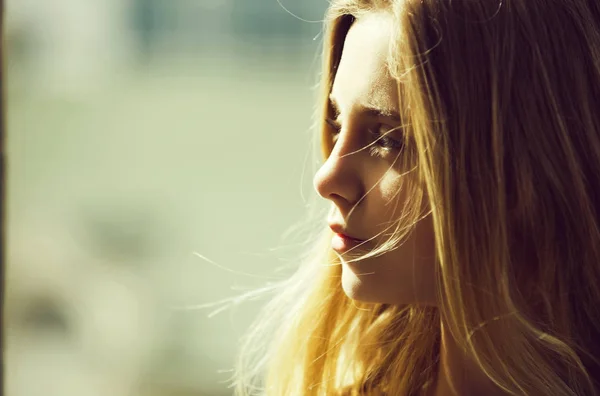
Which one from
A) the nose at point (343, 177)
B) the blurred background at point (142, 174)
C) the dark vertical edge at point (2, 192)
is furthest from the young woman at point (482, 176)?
the blurred background at point (142, 174)

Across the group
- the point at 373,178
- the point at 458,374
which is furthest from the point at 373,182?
the point at 458,374

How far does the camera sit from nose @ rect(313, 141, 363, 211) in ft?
2.32

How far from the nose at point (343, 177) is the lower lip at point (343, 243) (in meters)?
0.03

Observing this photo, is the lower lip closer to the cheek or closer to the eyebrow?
the cheek

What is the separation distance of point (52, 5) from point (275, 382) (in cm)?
334

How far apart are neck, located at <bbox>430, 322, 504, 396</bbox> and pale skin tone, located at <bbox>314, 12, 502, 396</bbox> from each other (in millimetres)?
96

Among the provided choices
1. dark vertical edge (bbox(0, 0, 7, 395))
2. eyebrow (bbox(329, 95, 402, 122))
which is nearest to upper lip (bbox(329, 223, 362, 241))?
eyebrow (bbox(329, 95, 402, 122))

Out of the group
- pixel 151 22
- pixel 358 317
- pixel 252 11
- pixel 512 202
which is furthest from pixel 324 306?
pixel 151 22

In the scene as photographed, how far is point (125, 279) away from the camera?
4.14 metres

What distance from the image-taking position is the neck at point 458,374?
78cm

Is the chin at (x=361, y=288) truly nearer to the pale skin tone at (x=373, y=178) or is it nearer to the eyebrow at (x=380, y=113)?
the pale skin tone at (x=373, y=178)

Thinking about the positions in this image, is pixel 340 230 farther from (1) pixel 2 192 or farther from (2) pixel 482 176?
(1) pixel 2 192

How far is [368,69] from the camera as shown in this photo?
700mm

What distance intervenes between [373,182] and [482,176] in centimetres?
10
